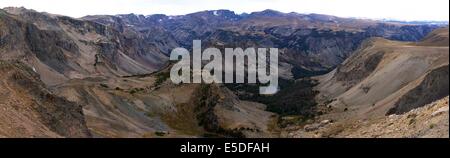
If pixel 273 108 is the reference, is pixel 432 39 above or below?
above

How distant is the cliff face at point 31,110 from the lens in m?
54.9

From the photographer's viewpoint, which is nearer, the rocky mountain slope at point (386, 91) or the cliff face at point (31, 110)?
the cliff face at point (31, 110)

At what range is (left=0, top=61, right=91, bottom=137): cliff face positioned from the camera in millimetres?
54891

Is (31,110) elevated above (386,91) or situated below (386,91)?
above

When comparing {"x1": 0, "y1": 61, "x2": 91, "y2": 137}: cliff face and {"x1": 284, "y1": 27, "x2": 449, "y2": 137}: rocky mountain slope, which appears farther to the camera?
{"x1": 284, "y1": 27, "x2": 449, "y2": 137}: rocky mountain slope

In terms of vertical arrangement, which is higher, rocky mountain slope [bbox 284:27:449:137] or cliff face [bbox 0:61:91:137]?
cliff face [bbox 0:61:91:137]

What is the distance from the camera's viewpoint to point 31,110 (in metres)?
64.2

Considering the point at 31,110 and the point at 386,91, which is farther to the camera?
the point at 386,91

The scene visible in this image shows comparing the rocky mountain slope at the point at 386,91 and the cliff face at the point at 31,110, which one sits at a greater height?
the cliff face at the point at 31,110
